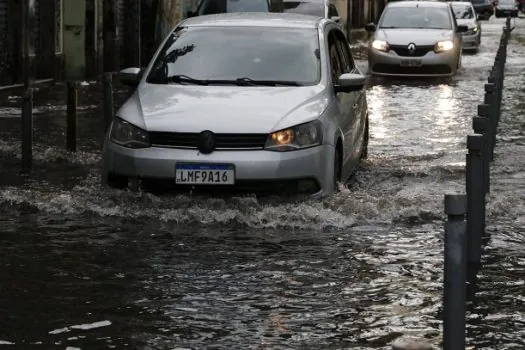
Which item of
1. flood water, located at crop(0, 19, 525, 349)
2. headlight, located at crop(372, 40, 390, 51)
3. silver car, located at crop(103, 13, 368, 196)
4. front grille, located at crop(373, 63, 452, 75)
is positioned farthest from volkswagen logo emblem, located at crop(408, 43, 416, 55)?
silver car, located at crop(103, 13, 368, 196)

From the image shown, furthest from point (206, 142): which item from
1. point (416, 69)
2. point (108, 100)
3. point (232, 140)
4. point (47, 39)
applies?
point (416, 69)

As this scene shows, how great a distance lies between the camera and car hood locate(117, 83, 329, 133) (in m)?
10.4

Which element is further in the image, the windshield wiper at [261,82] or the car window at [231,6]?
the car window at [231,6]

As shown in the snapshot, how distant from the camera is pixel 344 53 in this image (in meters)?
13.3

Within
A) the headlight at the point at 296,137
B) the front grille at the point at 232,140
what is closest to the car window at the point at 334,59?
the headlight at the point at 296,137

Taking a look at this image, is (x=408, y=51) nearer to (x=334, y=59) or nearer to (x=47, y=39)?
(x=47, y=39)

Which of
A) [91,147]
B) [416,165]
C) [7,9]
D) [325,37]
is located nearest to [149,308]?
[325,37]

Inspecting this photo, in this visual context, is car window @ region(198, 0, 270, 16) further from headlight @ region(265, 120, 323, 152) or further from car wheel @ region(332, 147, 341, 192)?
headlight @ region(265, 120, 323, 152)

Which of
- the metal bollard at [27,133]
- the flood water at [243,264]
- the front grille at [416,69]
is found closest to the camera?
the flood water at [243,264]

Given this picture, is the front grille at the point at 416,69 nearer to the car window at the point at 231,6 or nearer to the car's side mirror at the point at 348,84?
the car window at the point at 231,6

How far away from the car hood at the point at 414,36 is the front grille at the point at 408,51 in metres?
0.08

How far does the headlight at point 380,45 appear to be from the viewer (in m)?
27.8

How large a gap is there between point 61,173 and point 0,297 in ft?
18.8

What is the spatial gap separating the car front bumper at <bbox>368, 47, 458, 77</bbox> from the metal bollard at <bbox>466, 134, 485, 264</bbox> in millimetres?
18782
